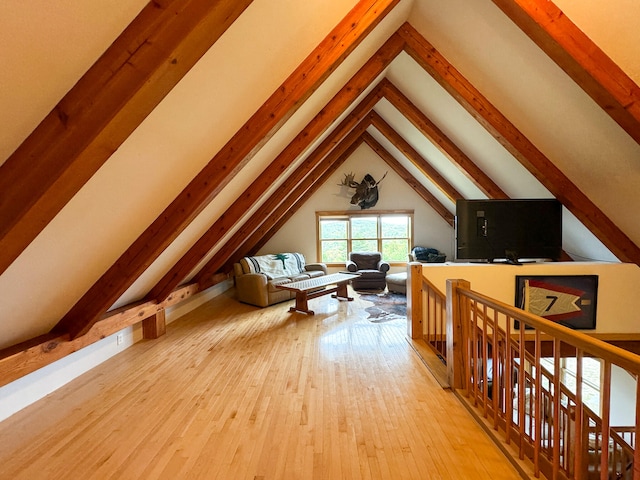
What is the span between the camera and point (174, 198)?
255 cm

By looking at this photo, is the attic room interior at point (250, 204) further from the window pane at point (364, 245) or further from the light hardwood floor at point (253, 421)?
A: the window pane at point (364, 245)

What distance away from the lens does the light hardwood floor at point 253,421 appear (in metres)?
1.80

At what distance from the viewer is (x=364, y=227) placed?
7.95 m

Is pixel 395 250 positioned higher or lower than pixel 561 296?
higher

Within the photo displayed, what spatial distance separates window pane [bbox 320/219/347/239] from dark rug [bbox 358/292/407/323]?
6.30 ft

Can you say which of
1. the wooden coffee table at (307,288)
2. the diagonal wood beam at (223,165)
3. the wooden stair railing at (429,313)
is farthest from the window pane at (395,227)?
the diagonal wood beam at (223,165)

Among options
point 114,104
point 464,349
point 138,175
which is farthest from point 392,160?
point 114,104

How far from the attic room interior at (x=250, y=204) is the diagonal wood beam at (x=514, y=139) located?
0.02 meters

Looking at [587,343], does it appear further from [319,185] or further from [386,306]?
[319,185]

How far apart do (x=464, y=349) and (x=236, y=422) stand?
171 centimetres

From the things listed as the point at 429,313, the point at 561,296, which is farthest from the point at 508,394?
the point at 561,296

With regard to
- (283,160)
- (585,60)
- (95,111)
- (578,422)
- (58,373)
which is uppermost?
(585,60)

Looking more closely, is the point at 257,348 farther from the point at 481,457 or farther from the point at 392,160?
the point at 392,160

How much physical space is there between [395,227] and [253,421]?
6271 millimetres
